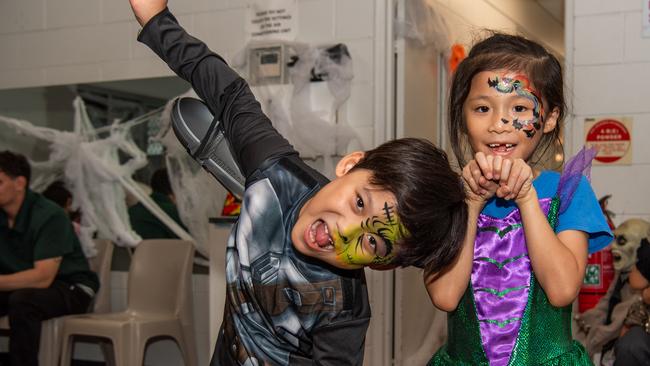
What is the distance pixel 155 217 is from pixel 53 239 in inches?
21.5

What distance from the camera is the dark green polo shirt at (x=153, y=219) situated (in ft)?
13.5

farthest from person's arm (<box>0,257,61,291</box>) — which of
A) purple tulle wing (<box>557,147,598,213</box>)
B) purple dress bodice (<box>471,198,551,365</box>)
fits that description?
purple tulle wing (<box>557,147,598,213</box>)

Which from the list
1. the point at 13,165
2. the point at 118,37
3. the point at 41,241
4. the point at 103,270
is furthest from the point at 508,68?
the point at 118,37

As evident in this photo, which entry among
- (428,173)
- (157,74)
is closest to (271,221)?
(428,173)

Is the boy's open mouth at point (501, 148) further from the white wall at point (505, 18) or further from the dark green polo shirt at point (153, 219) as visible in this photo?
the dark green polo shirt at point (153, 219)

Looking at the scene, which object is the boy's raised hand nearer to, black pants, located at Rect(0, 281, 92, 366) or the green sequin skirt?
the green sequin skirt

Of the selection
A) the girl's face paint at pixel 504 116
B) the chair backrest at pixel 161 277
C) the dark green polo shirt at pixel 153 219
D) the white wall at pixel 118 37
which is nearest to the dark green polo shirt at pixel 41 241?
the chair backrest at pixel 161 277

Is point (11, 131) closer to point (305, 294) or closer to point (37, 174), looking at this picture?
point (37, 174)

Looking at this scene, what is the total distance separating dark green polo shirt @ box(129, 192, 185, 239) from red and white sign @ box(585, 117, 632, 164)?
6.72 feet

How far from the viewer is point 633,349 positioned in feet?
8.43

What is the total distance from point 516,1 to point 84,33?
2737 mm

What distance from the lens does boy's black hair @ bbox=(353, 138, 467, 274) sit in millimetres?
1284

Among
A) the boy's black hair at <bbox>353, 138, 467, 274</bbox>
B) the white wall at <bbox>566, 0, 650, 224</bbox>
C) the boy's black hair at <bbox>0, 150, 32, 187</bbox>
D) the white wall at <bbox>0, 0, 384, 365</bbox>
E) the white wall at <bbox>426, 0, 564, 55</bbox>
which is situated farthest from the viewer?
the white wall at <bbox>426, 0, 564, 55</bbox>

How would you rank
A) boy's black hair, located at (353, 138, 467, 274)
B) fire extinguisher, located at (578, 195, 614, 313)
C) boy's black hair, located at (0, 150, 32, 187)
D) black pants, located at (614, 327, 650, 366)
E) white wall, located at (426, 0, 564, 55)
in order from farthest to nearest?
1. white wall, located at (426, 0, 564, 55)
2. boy's black hair, located at (0, 150, 32, 187)
3. fire extinguisher, located at (578, 195, 614, 313)
4. black pants, located at (614, 327, 650, 366)
5. boy's black hair, located at (353, 138, 467, 274)
